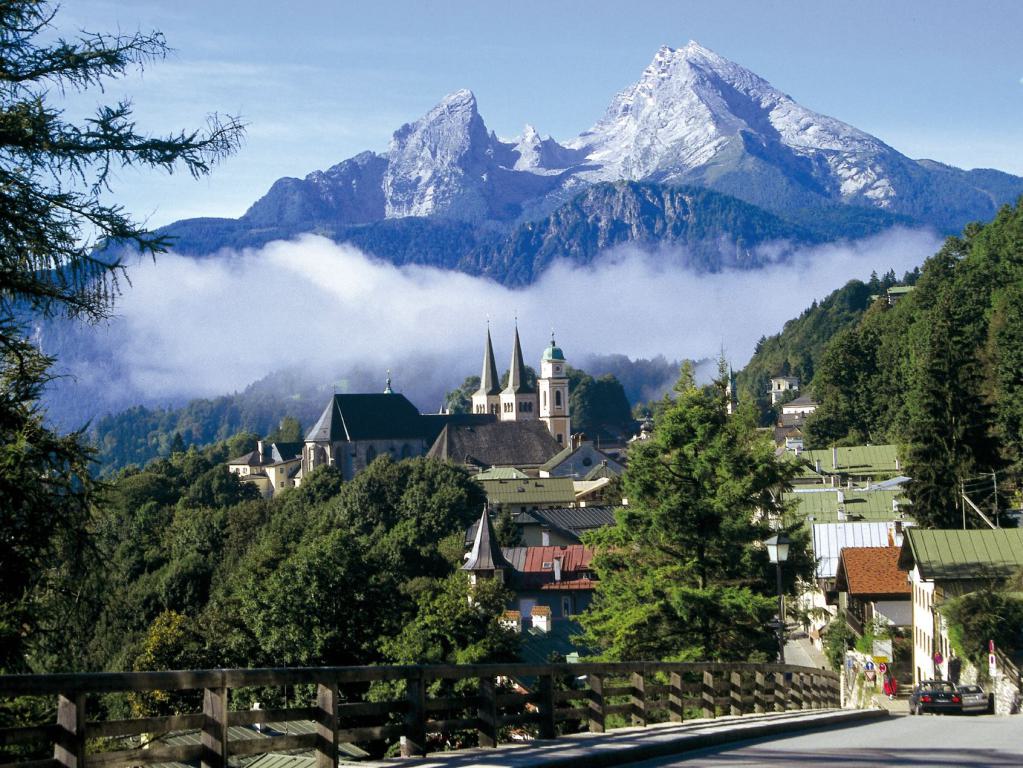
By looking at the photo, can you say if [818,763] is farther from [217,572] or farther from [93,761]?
[217,572]

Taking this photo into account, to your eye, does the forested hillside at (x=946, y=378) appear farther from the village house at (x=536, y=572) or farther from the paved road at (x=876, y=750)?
the paved road at (x=876, y=750)

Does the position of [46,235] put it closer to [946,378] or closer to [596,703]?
[596,703]

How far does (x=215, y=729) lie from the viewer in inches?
442

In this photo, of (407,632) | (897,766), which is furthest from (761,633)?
(897,766)

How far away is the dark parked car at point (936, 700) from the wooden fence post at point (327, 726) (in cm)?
2320

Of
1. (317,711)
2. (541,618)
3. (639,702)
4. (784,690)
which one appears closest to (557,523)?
(541,618)

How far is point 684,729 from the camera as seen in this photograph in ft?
58.1

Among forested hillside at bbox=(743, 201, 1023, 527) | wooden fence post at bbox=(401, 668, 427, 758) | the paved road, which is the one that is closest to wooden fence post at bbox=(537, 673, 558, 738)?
the paved road

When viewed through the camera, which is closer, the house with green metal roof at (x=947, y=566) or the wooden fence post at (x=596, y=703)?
the wooden fence post at (x=596, y=703)

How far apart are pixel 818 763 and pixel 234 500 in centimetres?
14217

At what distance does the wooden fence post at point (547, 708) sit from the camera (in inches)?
627

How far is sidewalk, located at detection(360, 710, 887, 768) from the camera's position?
43.3 ft

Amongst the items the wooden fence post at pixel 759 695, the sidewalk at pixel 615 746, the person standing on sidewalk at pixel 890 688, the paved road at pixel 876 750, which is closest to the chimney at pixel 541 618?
the person standing on sidewalk at pixel 890 688

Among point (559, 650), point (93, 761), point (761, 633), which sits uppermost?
point (93, 761)
